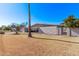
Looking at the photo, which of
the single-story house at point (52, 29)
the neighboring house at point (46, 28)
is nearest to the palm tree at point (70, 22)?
the single-story house at point (52, 29)

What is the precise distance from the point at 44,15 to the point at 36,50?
0.54 metres

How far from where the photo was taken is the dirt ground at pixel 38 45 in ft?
21.9

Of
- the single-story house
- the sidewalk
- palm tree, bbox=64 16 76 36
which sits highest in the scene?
palm tree, bbox=64 16 76 36

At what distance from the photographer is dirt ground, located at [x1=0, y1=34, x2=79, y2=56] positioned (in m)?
6.66

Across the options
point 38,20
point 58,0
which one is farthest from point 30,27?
point 58,0

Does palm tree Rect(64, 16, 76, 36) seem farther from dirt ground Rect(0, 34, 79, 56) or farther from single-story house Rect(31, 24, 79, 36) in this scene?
dirt ground Rect(0, 34, 79, 56)

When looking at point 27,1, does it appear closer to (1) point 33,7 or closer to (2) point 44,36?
(1) point 33,7

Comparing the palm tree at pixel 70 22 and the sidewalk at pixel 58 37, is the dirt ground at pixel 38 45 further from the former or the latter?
the palm tree at pixel 70 22

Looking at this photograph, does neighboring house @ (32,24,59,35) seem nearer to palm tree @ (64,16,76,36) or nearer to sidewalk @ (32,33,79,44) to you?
sidewalk @ (32,33,79,44)

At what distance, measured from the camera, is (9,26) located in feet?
21.9

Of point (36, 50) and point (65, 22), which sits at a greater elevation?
point (65, 22)

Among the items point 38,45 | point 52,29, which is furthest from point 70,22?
point 38,45

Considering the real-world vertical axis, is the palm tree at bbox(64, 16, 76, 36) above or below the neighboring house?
above

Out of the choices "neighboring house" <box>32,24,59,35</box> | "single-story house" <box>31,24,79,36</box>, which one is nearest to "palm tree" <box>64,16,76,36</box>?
"single-story house" <box>31,24,79,36</box>
